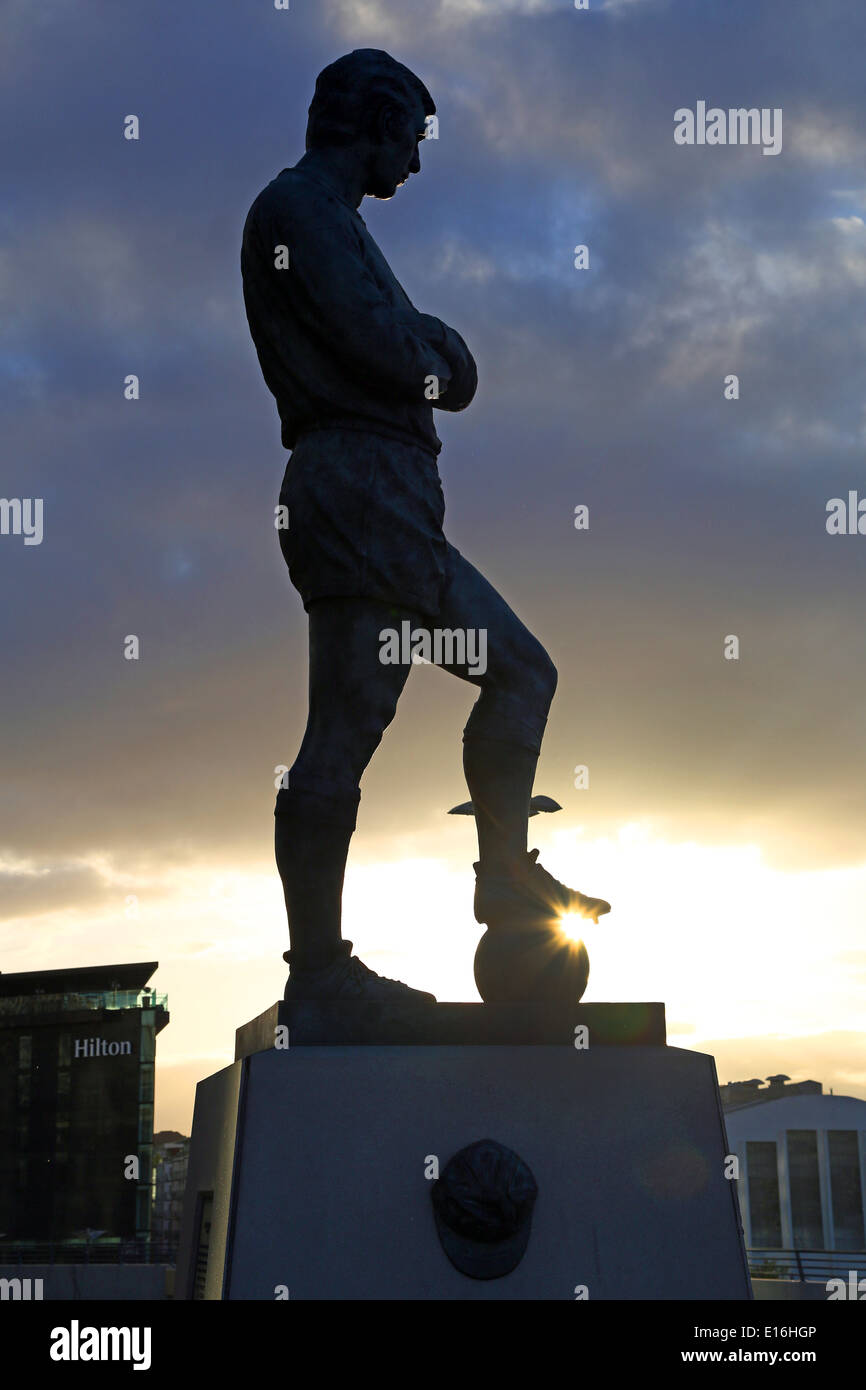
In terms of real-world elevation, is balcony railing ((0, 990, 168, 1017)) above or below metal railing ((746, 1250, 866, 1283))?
above

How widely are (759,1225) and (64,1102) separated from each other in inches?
1276

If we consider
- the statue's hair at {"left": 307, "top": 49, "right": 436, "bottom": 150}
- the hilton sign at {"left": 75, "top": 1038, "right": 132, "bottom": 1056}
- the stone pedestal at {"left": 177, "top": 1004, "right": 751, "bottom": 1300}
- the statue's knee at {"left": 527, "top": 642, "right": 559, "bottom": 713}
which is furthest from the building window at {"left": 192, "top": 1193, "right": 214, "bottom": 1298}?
the hilton sign at {"left": 75, "top": 1038, "right": 132, "bottom": 1056}

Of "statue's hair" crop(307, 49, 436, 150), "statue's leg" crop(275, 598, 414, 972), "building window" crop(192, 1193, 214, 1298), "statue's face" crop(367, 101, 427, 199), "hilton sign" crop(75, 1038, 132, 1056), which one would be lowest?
"building window" crop(192, 1193, 214, 1298)

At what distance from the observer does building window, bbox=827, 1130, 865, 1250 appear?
64812 millimetres

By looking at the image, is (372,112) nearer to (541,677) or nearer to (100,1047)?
(541,677)

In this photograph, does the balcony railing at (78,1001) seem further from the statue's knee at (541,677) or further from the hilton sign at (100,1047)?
the statue's knee at (541,677)

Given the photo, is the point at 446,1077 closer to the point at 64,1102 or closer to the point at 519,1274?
the point at 519,1274

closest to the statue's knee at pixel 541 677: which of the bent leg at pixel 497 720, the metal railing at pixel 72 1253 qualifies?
the bent leg at pixel 497 720

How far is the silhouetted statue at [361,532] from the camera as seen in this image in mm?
5207

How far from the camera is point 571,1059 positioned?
5004mm

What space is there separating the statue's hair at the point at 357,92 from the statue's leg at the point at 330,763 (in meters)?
1.89

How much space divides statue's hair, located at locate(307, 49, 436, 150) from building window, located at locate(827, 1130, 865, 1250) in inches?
2579

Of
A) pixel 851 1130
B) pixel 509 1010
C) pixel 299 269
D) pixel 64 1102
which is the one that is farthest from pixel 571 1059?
pixel 851 1130

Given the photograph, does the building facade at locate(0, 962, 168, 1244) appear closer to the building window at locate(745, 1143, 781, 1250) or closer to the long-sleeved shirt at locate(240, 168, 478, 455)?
the building window at locate(745, 1143, 781, 1250)
